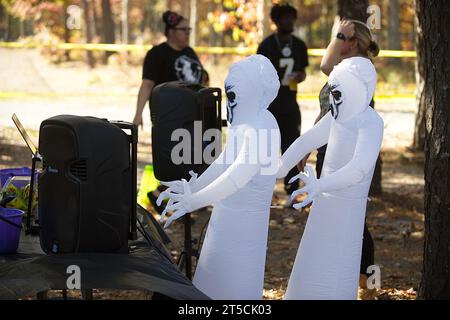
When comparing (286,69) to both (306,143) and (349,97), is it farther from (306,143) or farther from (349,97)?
(349,97)

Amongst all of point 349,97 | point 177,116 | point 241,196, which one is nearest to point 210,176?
point 241,196

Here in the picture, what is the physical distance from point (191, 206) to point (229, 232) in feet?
0.71

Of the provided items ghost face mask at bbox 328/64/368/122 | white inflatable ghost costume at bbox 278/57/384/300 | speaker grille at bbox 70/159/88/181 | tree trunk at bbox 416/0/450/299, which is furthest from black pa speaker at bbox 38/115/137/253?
tree trunk at bbox 416/0/450/299

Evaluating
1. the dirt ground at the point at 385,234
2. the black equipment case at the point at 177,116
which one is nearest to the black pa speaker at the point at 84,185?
the black equipment case at the point at 177,116

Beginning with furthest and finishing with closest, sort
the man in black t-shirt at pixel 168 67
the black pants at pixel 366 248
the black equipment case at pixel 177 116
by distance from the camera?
the man in black t-shirt at pixel 168 67, the black pants at pixel 366 248, the black equipment case at pixel 177 116

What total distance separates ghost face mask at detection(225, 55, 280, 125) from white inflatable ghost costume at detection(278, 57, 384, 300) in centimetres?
34

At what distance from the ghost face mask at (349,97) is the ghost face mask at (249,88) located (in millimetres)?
317

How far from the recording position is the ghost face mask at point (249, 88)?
433cm

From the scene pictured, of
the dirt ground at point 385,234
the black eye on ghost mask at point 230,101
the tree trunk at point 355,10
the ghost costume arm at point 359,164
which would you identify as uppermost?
the tree trunk at point 355,10

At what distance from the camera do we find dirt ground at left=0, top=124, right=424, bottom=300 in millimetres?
6660

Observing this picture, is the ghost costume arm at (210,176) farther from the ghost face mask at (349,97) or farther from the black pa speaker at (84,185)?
the ghost face mask at (349,97)

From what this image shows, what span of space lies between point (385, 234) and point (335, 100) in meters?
4.17

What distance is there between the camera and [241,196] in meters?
4.24
